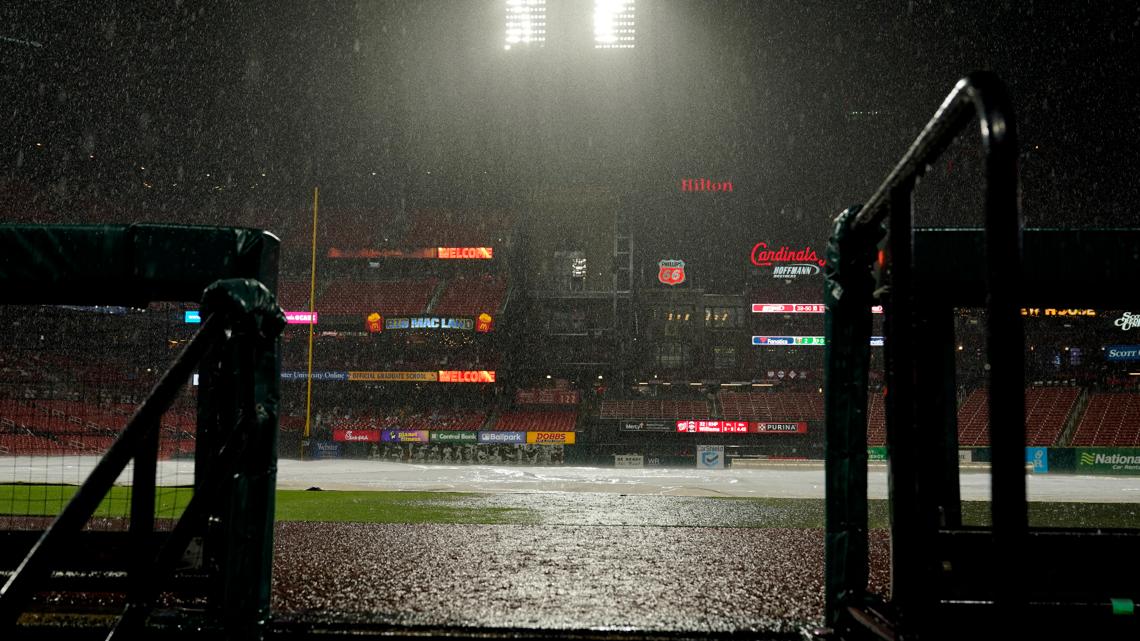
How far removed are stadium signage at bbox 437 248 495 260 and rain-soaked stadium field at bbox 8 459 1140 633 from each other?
980 inches

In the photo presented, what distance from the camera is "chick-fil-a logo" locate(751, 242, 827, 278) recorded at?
35.7 metres

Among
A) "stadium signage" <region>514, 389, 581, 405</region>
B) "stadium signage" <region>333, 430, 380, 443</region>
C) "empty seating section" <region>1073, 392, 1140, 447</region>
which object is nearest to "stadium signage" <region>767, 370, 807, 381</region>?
"stadium signage" <region>514, 389, 581, 405</region>

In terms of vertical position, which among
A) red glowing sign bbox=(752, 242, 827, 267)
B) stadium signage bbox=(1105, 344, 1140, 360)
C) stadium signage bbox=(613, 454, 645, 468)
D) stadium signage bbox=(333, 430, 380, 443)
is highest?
red glowing sign bbox=(752, 242, 827, 267)

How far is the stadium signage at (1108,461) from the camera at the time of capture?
83.4 ft

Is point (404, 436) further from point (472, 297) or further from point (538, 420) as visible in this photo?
point (472, 297)

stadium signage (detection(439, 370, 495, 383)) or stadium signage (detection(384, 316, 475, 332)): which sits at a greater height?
stadium signage (detection(384, 316, 475, 332))

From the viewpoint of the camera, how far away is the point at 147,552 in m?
3.22

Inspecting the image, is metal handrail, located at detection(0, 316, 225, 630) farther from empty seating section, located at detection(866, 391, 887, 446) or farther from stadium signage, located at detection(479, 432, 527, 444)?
empty seating section, located at detection(866, 391, 887, 446)

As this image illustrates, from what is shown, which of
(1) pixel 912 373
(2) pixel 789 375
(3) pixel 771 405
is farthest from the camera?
(2) pixel 789 375

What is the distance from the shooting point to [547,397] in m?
35.1

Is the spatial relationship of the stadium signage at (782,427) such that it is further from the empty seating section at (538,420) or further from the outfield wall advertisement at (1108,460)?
the outfield wall advertisement at (1108,460)

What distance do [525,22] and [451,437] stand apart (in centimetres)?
1706

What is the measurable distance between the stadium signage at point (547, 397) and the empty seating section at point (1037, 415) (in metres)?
16.8

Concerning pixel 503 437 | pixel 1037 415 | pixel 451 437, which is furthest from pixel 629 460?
pixel 1037 415
